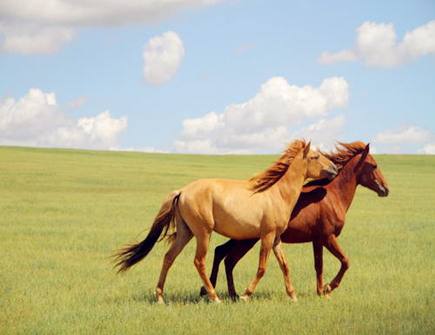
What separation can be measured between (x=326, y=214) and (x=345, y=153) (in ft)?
3.61

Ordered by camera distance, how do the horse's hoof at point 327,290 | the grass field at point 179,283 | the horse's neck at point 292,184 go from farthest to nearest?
the horse's hoof at point 327,290 < the horse's neck at point 292,184 < the grass field at point 179,283

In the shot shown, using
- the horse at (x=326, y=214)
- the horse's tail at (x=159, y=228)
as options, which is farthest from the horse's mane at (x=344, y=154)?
the horse's tail at (x=159, y=228)

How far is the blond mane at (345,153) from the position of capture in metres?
9.77

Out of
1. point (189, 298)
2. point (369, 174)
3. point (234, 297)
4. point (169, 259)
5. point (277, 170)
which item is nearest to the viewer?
point (169, 259)

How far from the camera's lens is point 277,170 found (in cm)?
912

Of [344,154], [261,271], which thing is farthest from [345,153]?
[261,271]

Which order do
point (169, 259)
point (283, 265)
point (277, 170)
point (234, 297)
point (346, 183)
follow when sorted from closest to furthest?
point (283, 265) → point (169, 259) → point (277, 170) → point (234, 297) → point (346, 183)

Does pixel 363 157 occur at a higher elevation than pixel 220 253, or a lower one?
higher

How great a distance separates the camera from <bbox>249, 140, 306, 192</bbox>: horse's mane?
897 centimetres

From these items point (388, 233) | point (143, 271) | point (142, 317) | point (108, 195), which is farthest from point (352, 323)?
point (108, 195)

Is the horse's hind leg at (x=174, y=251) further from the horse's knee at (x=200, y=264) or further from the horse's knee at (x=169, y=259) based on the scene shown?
the horse's knee at (x=200, y=264)

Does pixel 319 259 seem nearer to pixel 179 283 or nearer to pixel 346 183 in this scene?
pixel 346 183

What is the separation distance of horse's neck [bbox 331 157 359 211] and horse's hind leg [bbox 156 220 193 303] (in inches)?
89.4

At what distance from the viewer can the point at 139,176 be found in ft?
145
